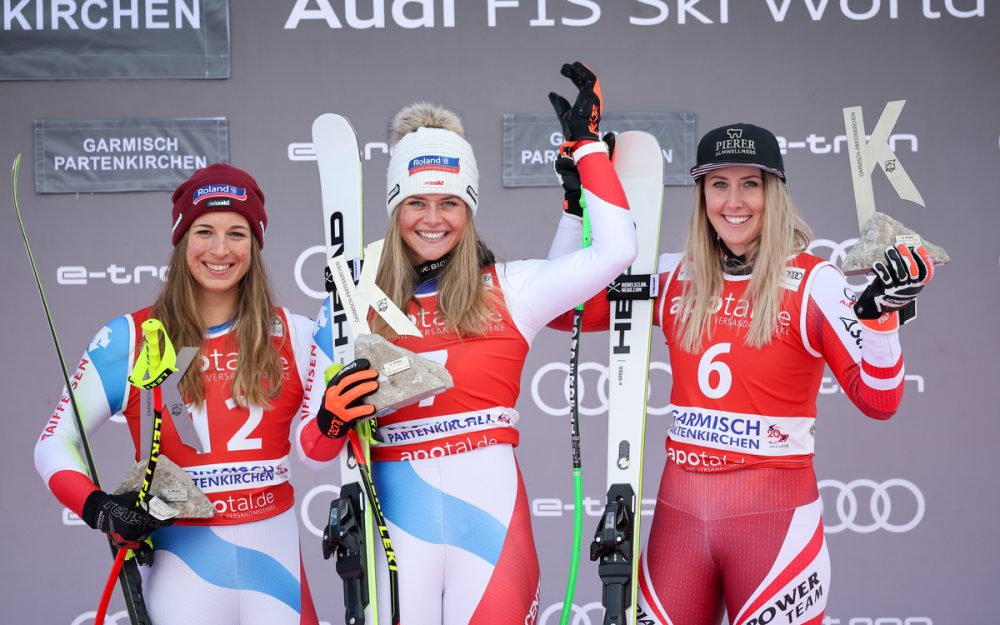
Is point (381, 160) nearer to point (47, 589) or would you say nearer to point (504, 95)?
point (504, 95)

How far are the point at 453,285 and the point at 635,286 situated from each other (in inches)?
19.7

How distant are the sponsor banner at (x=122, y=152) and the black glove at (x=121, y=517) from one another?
6.52 ft

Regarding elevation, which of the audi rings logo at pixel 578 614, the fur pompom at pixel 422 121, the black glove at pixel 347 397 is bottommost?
the audi rings logo at pixel 578 614

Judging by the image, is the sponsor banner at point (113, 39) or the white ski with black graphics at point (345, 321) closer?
the white ski with black graphics at point (345, 321)

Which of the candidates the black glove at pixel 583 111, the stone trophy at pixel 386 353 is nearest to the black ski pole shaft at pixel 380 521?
the stone trophy at pixel 386 353

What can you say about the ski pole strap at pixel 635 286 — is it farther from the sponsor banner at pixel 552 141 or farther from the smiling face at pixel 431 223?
the sponsor banner at pixel 552 141

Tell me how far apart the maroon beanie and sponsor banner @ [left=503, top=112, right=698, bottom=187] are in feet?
5.34

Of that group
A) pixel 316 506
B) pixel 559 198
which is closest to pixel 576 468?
pixel 559 198

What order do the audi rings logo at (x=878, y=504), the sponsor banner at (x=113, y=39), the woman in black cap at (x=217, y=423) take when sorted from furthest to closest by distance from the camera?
the audi rings logo at (x=878, y=504), the sponsor banner at (x=113, y=39), the woman in black cap at (x=217, y=423)

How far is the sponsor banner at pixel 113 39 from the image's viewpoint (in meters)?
3.95

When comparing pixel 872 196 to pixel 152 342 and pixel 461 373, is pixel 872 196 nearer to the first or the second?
pixel 461 373

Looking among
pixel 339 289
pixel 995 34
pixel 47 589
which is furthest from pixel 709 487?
pixel 47 589

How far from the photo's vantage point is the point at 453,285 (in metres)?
2.41

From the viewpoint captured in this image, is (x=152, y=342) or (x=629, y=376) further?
(x=629, y=376)
